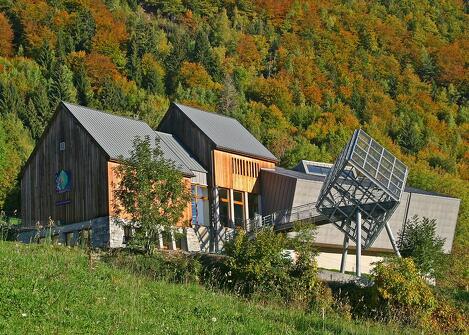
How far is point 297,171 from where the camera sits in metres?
61.5

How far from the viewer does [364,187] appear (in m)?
45.2

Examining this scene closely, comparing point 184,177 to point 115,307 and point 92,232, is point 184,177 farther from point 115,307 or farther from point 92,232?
point 115,307

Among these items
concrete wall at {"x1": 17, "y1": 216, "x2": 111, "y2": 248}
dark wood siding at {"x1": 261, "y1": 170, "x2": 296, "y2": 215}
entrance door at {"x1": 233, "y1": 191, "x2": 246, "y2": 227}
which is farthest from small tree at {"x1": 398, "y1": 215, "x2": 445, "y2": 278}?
concrete wall at {"x1": 17, "y1": 216, "x2": 111, "y2": 248}

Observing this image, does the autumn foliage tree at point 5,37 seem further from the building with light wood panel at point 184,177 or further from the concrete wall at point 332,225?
the concrete wall at point 332,225

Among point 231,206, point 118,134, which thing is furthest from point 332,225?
point 118,134

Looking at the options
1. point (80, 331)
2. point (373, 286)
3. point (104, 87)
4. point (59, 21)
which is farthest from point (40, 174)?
point (59, 21)

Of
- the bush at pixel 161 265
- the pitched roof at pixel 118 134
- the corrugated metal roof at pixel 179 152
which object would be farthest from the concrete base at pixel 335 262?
the bush at pixel 161 265

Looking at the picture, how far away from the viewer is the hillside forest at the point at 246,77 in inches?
5044

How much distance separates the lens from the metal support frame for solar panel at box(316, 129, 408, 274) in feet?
145

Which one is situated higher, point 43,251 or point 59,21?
point 59,21

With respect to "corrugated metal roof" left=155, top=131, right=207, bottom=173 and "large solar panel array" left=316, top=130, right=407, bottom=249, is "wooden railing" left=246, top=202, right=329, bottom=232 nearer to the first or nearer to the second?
"large solar panel array" left=316, top=130, right=407, bottom=249

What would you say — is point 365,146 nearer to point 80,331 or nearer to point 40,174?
point 40,174

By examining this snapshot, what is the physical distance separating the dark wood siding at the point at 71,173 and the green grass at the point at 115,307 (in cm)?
1695

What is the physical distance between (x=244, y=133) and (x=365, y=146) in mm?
14865
